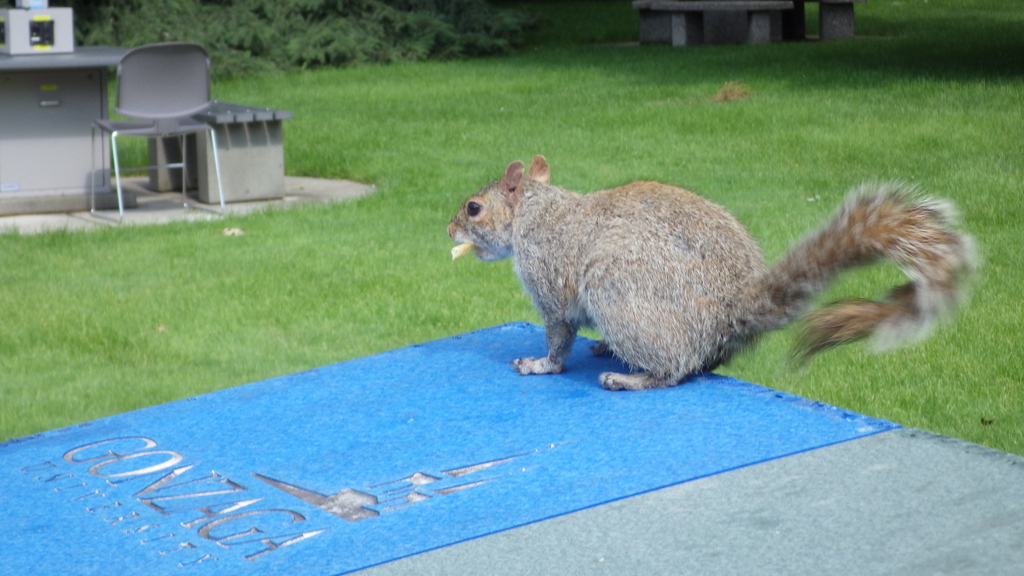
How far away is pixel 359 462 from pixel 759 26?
1622 centimetres

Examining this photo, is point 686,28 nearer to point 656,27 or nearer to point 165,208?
point 656,27

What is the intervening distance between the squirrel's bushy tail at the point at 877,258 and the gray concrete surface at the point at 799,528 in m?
0.39

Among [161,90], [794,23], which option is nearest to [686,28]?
[794,23]

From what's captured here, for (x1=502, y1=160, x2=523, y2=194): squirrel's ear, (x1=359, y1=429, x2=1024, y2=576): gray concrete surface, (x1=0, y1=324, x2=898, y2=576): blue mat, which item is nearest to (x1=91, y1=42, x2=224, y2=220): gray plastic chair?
(x1=0, y1=324, x2=898, y2=576): blue mat

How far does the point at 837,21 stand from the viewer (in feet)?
→ 61.4

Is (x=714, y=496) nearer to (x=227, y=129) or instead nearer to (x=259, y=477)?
(x=259, y=477)

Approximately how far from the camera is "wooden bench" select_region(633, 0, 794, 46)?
18.4 meters

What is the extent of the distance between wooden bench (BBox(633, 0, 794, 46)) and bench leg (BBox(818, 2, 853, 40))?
23.9 inches

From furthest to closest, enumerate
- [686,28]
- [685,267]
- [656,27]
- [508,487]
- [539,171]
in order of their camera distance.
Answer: [656,27], [686,28], [539,171], [685,267], [508,487]

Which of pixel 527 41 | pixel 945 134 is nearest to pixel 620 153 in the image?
pixel 945 134

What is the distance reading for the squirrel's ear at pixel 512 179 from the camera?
4.36m

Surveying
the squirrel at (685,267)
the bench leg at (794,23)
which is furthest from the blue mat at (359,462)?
the bench leg at (794,23)

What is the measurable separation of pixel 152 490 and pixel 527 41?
18.2 meters

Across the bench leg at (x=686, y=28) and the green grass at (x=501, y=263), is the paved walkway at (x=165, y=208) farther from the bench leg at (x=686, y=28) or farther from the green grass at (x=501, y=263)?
the bench leg at (x=686, y=28)
